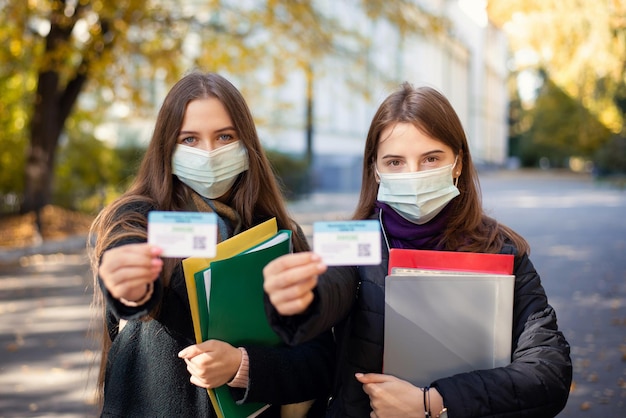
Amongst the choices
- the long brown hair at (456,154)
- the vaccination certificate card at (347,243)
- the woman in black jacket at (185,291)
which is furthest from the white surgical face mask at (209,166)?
the vaccination certificate card at (347,243)

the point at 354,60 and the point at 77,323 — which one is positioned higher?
the point at 354,60

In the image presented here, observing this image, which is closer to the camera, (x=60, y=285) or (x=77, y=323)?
(x=77, y=323)

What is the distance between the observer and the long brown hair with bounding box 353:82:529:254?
226 centimetres

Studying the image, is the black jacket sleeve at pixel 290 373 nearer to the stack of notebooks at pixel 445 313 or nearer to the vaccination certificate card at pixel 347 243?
the stack of notebooks at pixel 445 313

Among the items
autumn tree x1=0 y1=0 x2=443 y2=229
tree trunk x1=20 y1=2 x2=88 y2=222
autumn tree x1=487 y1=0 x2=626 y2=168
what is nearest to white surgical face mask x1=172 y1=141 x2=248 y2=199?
autumn tree x1=487 y1=0 x2=626 y2=168

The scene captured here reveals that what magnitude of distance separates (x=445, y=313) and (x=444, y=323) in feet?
0.09

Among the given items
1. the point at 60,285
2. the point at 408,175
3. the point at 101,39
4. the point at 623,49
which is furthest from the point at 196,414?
the point at 101,39

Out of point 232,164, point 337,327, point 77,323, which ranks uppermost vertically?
point 232,164

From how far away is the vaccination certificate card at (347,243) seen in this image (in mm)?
1674

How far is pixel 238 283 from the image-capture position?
6.90 feet

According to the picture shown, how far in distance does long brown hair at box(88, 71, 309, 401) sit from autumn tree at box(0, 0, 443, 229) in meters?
12.4

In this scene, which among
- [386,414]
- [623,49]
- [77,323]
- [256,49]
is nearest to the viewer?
[386,414]

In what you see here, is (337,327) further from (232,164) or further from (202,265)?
(232,164)

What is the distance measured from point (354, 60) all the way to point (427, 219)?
50.3ft
